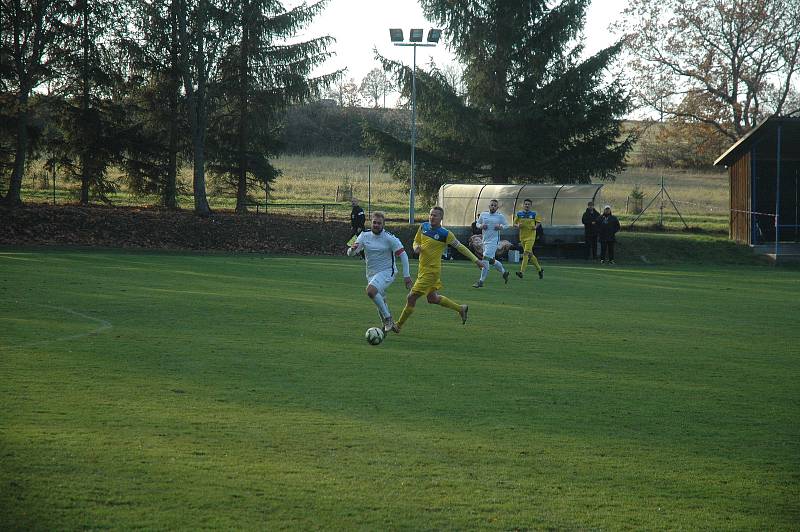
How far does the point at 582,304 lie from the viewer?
64.0 feet

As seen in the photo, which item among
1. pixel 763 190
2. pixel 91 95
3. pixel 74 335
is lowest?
pixel 74 335

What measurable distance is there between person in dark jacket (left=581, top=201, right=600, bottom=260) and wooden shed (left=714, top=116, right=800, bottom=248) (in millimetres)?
6388

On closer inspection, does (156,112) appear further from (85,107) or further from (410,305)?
(410,305)

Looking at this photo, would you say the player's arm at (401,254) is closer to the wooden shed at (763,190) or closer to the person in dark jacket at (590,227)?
the person in dark jacket at (590,227)

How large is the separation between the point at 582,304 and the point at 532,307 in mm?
1429

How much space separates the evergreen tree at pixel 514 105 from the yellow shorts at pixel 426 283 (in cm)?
3051

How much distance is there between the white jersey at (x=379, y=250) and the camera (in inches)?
564

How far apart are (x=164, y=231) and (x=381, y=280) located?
81.7 feet

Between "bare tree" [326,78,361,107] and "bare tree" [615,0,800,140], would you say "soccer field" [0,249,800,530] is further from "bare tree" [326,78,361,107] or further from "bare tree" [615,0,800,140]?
"bare tree" [326,78,361,107]

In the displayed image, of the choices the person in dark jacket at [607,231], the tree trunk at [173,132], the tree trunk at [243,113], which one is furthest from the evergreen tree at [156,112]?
the person in dark jacket at [607,231]

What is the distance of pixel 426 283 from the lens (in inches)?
583

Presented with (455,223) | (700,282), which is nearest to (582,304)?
(700,282)

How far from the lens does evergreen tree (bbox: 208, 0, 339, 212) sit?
1684 inches

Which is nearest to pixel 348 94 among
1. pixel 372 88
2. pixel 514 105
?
pixel 372 88
